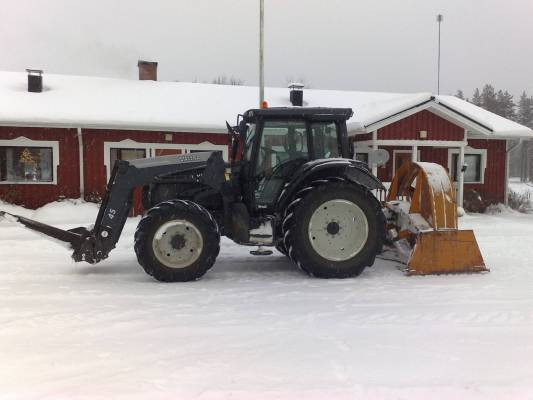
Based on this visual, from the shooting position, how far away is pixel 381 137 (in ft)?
46.6

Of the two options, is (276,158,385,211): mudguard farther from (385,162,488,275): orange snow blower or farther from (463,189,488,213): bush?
(463,189,488,213): bush

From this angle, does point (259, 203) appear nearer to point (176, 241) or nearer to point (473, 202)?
point (176, 241)

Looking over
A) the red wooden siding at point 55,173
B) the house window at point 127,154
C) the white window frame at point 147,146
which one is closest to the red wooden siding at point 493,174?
the white window frame at point 147,146

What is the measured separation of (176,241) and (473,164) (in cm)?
1381

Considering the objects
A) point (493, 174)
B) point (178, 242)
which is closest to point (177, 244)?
point (178, 242)

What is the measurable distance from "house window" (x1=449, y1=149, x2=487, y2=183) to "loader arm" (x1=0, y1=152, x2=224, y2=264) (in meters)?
12.7

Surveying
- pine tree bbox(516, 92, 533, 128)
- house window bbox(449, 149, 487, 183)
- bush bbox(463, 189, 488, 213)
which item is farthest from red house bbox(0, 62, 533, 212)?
pine tree bbox(516, 92, 533, 128)

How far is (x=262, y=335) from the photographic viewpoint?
13.1 feet

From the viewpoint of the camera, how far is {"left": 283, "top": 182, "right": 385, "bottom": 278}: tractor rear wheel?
5988 mm

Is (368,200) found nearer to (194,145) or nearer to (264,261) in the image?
(264,261)

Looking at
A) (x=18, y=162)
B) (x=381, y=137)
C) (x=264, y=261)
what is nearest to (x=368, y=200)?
(x=264, y=261)

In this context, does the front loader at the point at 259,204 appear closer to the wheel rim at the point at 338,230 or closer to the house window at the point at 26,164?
the wheel rim at the point at 338,230

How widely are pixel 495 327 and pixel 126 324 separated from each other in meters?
3.23

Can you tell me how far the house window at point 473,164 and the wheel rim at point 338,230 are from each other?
11.5m
